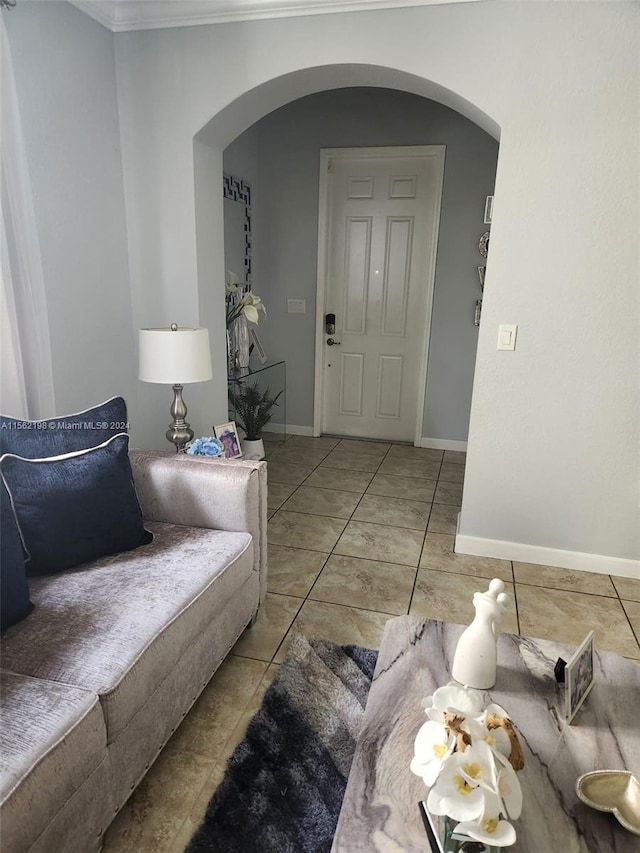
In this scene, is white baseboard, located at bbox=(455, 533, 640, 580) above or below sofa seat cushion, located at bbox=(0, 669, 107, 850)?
below

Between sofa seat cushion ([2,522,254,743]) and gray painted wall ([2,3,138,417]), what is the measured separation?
3.61 feet

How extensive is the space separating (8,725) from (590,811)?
3.77 feet

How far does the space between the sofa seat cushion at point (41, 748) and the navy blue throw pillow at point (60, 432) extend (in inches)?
28.0

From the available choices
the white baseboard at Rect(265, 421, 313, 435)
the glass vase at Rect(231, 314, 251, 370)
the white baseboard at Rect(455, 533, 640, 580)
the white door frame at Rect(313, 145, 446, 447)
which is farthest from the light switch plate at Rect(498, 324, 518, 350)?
the white baseboard at Rect(265, 421, 313, 435)

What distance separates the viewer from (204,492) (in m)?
1.95

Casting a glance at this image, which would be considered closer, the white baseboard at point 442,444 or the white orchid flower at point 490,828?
the white orchid flower at point 490,828

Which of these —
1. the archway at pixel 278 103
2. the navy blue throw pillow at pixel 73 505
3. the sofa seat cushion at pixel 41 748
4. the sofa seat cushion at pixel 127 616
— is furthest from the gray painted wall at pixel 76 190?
the sofa seat cushion at pixel 41 748

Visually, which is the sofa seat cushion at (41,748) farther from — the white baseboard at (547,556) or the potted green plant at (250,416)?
the potted green plant at (250,416)

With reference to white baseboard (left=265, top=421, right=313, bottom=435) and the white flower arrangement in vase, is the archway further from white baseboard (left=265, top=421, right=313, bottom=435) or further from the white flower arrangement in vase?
the white flower arrangement in vase

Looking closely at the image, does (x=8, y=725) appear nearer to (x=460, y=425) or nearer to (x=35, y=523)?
(x=35, y=523)

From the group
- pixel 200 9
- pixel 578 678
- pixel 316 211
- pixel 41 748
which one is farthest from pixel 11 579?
pixel 316 211

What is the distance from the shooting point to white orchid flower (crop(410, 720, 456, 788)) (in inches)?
33.3

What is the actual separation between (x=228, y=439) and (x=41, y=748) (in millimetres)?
1882

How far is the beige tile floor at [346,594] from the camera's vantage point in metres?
1.47
